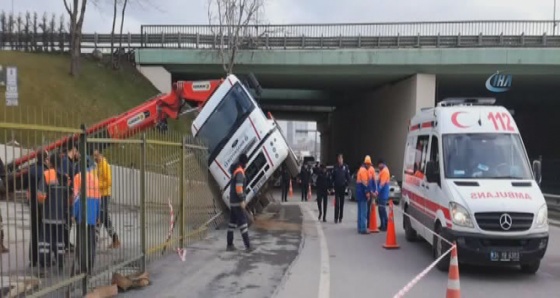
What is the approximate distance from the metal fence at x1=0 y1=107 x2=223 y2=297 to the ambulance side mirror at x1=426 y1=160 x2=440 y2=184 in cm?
446

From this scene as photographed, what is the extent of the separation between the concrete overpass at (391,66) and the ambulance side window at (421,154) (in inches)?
703

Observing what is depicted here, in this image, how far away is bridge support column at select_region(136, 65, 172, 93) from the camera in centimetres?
3266

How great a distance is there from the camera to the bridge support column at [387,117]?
29359 mm

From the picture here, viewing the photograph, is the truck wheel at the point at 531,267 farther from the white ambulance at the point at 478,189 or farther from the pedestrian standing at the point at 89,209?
the pedestrian standing at the point at 89,209

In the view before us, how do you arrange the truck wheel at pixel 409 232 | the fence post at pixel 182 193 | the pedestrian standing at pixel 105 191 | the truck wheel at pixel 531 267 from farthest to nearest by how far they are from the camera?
the truck wheel at pixel 409 232, the fence post at pixel 182 193, the truck wheel at pixel 531 267, the pedestrian standing at pixel 105 191

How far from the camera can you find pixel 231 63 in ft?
96.7

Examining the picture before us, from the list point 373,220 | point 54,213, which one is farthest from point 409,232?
point 54,213

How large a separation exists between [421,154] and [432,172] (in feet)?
5.49

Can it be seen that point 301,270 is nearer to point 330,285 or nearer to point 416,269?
point 330,285

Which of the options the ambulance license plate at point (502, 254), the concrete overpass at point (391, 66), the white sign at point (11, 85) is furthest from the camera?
the concrete overpass at point (391, 66)

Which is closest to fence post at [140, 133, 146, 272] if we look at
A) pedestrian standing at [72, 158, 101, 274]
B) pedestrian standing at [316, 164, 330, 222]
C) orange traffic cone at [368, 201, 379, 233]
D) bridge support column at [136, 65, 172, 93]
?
pedestrian standing at [72, 158, 101, 274]

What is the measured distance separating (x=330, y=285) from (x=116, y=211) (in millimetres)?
3186

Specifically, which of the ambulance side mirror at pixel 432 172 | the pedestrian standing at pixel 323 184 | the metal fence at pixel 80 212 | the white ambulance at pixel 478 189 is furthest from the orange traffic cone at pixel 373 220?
the metal fence at pixel 80 212
